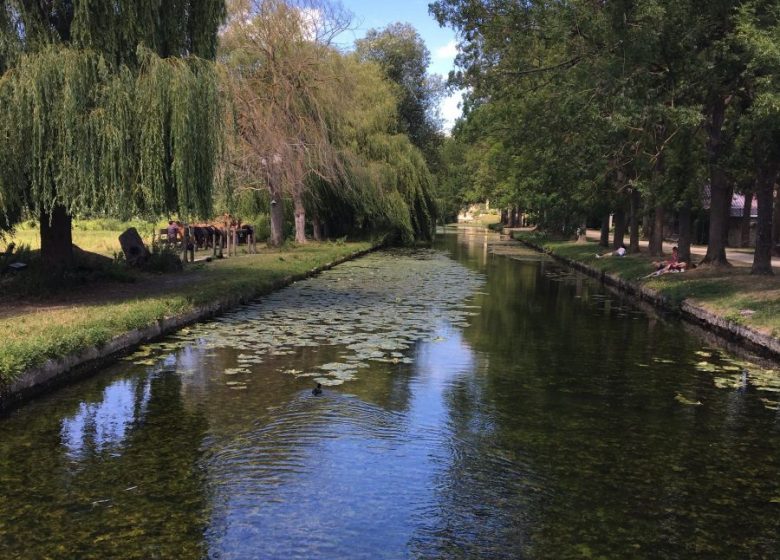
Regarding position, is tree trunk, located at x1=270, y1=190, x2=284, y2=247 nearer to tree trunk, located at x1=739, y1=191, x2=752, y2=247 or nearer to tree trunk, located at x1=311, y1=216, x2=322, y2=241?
tree trunk, located at x1=311, y1=216, x2=322, y2=241

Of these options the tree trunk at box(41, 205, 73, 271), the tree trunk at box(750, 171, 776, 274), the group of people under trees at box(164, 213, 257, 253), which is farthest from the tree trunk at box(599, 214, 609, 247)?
the tree trunk at box(41, 205, 73, 271)

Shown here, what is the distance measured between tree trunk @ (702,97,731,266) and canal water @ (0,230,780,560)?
8594 mm

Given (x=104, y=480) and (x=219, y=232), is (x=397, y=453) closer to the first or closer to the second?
(x=104, y=480)

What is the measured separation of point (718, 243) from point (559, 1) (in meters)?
8.52

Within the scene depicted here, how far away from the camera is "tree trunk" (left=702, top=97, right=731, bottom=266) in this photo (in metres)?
17.9

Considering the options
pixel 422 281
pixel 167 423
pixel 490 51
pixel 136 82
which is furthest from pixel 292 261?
pixel 167 423

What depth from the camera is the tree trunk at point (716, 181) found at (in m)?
17.9

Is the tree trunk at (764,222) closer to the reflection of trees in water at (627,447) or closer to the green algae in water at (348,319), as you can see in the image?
the reflection of trees in water at (627,447)

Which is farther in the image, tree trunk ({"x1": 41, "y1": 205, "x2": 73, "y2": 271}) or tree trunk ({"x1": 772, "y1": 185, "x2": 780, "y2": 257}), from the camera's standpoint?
tree trunk ({"x1": 772, "y1": 185, "x2": 780, "y2": 257})

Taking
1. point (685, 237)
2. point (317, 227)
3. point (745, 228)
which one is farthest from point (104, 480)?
point (745, 228)

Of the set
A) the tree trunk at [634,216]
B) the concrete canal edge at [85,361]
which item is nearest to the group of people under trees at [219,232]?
the concrete canal edge at [85,361]

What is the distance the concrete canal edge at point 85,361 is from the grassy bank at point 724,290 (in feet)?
33.2

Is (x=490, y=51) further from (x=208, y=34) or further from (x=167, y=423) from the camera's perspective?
(x=167, y=423)

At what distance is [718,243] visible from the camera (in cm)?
1977
